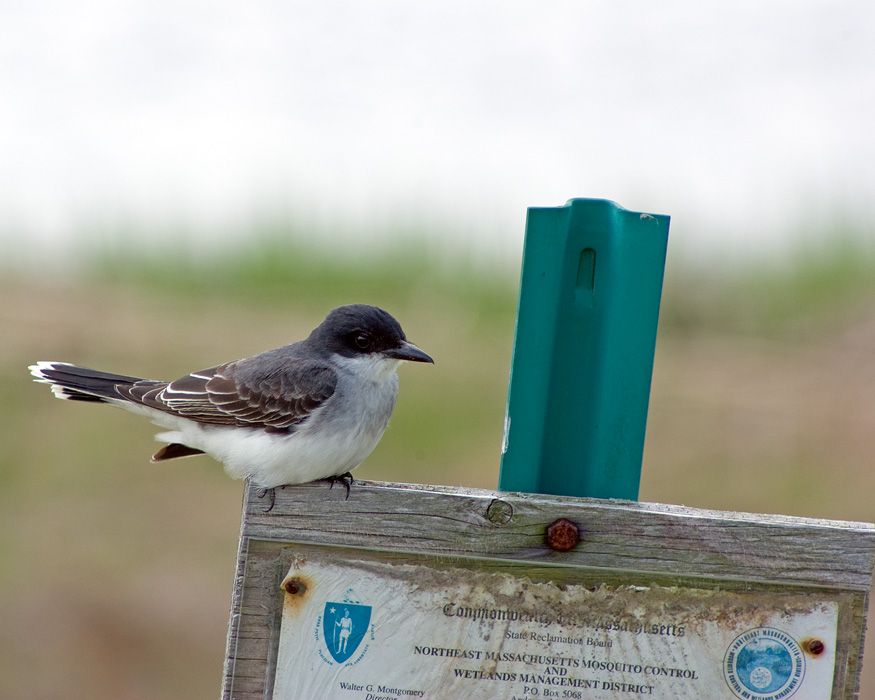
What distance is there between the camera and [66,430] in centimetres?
604

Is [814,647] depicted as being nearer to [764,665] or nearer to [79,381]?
[764,665]

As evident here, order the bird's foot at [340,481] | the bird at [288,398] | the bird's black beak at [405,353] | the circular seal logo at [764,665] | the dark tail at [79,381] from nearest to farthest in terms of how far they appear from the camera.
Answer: the circular seal logo at [764,665], the bird's foot at [340,481], the bird at [288,398], the bird's black beak at [405,353], the dark tail at [79,381]

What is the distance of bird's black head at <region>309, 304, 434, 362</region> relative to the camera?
12.3 ft

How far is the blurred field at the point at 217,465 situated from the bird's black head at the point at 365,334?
2.06 meters

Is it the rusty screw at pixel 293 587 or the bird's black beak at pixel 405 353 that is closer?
the rusty screw at pixel 293 587

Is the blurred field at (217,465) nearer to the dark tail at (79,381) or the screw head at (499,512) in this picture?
the dark tail at (79,381)

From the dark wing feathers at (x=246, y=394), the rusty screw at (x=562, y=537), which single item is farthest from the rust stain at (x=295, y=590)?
the dark wing feathers at (x=246, y=394)

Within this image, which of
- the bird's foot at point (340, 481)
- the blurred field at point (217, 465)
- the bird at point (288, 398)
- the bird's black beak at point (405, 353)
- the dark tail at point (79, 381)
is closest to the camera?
the bird's foot at point (340, 481)

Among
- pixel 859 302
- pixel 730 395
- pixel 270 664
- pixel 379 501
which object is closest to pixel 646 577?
pixel 379 501

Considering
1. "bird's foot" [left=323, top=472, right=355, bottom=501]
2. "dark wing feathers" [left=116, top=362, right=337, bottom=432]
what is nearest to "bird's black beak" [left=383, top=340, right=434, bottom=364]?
"dark wing feathers" [left=116, top=362, right=337, bottom=432]

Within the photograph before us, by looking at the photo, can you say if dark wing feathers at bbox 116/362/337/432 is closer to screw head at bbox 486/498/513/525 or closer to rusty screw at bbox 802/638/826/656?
screw head at bbox 486/498/513/525

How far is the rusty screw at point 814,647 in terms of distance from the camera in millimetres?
2703

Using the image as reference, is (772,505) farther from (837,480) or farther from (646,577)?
(646,577)

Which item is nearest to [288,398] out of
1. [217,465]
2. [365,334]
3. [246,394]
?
[246,394]
